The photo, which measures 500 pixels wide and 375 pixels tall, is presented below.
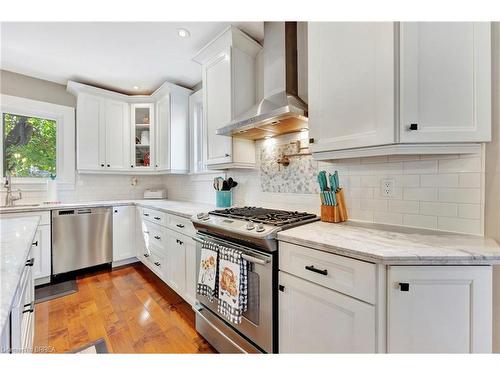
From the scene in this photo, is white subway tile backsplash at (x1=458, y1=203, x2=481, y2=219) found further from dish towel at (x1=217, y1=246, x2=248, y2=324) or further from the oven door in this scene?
dish towel at (x1=217, y1=246, x2=248, y2=324)

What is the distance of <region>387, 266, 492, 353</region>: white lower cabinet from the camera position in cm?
87

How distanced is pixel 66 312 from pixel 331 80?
9.56 feet

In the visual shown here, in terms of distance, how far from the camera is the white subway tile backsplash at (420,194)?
49.3 inches

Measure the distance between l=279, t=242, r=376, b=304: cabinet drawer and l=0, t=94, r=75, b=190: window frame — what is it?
11.1 ft

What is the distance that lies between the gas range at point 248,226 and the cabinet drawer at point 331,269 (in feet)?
0.31

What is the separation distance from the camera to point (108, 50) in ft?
7.63

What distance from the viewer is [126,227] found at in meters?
3.10

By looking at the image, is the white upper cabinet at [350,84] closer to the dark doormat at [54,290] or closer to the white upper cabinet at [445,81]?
the white upper cabinet at [445,81]

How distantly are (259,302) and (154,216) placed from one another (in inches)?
72.5

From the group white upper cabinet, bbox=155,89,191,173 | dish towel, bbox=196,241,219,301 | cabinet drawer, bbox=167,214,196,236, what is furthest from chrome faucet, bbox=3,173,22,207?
dish towel, bbox=196,241,219,301

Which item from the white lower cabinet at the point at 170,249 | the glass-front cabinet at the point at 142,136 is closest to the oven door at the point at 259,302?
the white lower cabinet at the point at 170,249

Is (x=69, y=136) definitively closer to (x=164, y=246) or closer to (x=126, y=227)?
(x=126, y=227)

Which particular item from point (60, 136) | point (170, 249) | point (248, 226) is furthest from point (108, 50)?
point (248, 226)

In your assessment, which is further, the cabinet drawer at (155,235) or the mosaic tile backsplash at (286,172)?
the cabinet drawer at (155,235)
